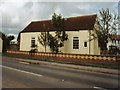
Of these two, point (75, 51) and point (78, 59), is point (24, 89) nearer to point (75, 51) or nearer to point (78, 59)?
point (78, 59)

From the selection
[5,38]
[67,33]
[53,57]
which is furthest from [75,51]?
[5,38]

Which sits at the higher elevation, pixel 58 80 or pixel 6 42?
pixel 6 42

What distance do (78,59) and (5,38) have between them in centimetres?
4002

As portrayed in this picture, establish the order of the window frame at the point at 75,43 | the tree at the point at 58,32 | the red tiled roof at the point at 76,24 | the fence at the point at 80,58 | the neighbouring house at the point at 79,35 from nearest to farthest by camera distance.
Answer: the fence at the point at 80,58 → the tree at the point at 58,32 → the neighbouring house at the point at 79,35 → the red tiled roof at the point at 76,24 → the window frame at the point at 75,43

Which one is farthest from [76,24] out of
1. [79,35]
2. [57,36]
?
[57,36]

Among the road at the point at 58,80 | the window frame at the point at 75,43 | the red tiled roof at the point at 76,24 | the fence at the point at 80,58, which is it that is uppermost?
the red tiled roof at the point at 76,24

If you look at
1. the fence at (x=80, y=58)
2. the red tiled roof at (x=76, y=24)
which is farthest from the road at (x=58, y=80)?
the red tiled roof at (x=76, y=24)

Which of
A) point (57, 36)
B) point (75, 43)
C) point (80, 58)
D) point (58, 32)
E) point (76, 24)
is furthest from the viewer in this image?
point (76, 24)

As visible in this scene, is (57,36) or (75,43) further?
(75,43)

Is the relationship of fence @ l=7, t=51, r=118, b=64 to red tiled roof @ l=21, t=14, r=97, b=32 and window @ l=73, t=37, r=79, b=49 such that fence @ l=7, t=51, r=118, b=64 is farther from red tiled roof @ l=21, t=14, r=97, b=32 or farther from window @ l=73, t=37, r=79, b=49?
red tiled roof @ l=21, t=14, r=97, b=32

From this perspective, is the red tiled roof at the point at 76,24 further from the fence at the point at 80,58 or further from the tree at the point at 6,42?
the tree at the point at 6,42

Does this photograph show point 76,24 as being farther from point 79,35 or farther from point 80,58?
point 80,58

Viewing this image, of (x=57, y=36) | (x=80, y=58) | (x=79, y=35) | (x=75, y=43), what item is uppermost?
(x=79, y=35)

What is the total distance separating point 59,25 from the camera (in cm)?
3950
